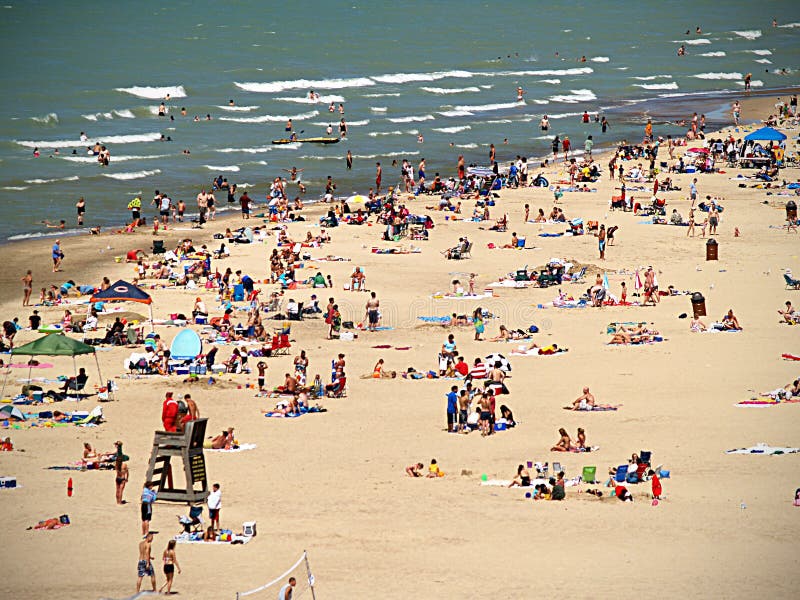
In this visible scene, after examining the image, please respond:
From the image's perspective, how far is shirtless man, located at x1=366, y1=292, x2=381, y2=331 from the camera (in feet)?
97.3

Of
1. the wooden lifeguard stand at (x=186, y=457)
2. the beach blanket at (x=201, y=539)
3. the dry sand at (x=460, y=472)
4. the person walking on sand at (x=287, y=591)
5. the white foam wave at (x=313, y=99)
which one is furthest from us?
the white foam wave at (x=313, y=99)

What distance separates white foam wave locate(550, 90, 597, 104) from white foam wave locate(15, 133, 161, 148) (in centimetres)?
2676

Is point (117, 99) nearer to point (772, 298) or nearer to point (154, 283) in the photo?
point (154, 283)

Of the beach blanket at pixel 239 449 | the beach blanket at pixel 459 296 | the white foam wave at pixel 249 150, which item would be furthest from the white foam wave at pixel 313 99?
the beach blanket at pixel 239 449

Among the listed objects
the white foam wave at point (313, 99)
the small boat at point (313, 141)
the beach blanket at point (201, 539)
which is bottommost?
the beach blanket at point (201, 539)

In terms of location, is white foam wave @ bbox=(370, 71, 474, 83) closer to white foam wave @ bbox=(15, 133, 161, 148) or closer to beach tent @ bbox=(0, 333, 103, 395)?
white foam wave @ bbox=(15, 133, 161, 148)

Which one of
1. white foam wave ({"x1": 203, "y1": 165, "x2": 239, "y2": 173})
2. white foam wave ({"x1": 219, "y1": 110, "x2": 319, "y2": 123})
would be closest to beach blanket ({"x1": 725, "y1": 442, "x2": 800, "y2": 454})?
white foam wave ({"x1": 203, "y1": 165, "x2": 239, "y2": 173})

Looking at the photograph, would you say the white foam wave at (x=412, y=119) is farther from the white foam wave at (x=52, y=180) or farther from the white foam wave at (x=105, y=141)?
the white foam wave at (x=52, y=180)

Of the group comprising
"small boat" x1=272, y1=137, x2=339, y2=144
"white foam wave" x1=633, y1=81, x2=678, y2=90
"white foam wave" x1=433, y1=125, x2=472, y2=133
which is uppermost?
"white foam wave" x1=633, y1=81, x2=678, y2=90

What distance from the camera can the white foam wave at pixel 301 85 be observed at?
84688 mm

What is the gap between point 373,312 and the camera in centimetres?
2975

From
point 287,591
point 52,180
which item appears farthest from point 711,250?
point 52,180

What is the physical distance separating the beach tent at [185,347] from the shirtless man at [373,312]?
15.3ft

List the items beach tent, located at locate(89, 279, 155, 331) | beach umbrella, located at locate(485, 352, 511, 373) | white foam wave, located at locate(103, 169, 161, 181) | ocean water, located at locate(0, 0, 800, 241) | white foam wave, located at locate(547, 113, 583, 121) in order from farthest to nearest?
1. white foam wave, located at locate(547, 113, 583, 121)
2. ocean water, located at locate(0, 0, 800, 241)
3. white foam wave, located at locate(103, 169, 161, 181)
4. beach tent, located at locate(89, 279, 155, 331)
5. beach umbrella, located at locate(485, 352, 511, 373)
